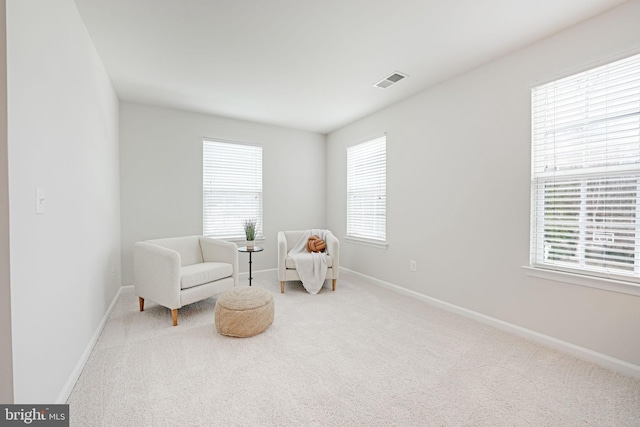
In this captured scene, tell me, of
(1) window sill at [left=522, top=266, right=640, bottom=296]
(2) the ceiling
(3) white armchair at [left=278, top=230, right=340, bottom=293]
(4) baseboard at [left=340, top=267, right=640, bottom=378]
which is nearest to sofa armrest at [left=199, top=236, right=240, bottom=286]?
(3) white armchair at [left=278, top=230, right=340, bottom=293]

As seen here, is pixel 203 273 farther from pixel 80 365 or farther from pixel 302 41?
→ pixel 302 41

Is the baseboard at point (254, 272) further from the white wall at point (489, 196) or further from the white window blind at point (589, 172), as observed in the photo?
the white window blind at point (589, 172)

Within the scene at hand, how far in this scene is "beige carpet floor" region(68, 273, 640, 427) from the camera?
1530mm

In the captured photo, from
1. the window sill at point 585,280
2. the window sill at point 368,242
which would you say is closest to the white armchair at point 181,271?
the window sill at point 368,242

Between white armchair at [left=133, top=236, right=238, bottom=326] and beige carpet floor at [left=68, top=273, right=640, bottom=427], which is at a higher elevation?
white armchair at [left=133, top=236, right=238, bottom=326]

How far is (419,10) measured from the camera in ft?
6.55

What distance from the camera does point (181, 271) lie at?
2.90 meters

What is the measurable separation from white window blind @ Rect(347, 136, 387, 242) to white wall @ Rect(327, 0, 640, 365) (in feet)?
0.60

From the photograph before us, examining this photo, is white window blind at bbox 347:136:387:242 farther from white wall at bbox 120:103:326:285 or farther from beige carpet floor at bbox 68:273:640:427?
beige carpet floor at bbox 68:273:640:427

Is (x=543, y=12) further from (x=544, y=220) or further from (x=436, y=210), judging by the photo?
(x=436, y=210)

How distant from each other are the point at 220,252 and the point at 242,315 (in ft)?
4.03

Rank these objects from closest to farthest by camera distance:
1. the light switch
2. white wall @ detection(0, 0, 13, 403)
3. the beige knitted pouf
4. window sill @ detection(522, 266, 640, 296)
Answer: white wall @ detection(0, 0, 13, 403) → the light switch → window sill @ detection(522, 266, 640, 296) → the beige knitted pouf
